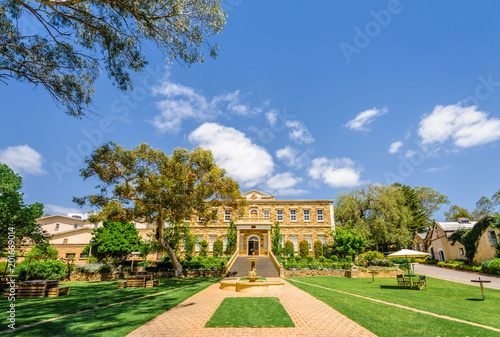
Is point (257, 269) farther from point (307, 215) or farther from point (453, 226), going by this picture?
point (453, 226)

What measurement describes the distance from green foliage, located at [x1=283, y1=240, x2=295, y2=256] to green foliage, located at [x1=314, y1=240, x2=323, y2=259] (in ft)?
9.68

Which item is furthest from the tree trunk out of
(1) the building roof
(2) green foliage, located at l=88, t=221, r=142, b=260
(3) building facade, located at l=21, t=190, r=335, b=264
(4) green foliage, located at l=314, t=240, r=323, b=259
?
(1) the building roof

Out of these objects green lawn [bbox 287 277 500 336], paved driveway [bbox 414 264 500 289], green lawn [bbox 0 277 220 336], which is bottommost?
paved driveway [bbox 414 264 500 289]

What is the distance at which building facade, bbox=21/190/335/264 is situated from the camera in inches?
1208

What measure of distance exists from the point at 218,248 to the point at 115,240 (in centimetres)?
1255

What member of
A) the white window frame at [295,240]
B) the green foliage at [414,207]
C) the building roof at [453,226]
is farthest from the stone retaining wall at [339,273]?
the green foliage at [414,207]

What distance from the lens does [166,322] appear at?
644 cm

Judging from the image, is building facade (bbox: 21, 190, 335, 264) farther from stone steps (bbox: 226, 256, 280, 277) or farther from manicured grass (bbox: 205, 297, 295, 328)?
manicured grass (bbox: 205, 297, 295, 328)

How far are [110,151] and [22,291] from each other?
802cm

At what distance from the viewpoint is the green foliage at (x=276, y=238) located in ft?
96.6

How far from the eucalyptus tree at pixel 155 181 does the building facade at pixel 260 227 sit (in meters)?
13.9

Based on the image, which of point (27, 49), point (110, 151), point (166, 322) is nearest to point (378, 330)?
point (166, 322)

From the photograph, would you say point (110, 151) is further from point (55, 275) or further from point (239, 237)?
point (239, 237)

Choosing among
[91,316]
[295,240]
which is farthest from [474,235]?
[91,316]
